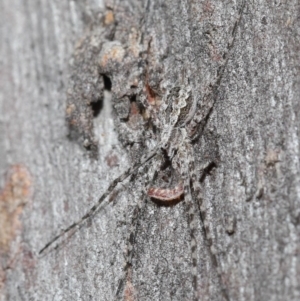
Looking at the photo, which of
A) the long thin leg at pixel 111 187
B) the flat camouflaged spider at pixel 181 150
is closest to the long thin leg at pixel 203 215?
the flat camouflaged spider at pixel 181 150

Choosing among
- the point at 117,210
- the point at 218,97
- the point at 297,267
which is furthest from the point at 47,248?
A: the point at 297,267

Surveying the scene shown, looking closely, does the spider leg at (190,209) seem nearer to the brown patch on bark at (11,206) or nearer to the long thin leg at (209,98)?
the long thin leg at (209,98)

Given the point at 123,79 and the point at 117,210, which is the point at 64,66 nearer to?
the point at 123,79

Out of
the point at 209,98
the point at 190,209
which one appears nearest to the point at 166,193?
the point at 190,209

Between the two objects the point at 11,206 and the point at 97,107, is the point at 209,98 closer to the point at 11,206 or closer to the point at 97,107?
the point at 97,107

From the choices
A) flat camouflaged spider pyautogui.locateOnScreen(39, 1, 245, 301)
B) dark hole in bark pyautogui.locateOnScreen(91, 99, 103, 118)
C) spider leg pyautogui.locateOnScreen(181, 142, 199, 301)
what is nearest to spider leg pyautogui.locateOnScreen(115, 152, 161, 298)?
flat camouflaged spider pyautogui.locateOnScreen(39, 1, 245, 301)

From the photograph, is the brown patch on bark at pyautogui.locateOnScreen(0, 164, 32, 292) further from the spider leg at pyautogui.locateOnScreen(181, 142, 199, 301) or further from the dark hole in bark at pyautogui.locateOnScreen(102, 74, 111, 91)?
the spider leg at pyautogui.locateOnScreen(181, 142, 199, 301)

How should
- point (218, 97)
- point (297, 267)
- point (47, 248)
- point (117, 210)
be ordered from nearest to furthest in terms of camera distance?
point (297, 267) < point (218, 97) < point (117, 210) < point (47, 248)
